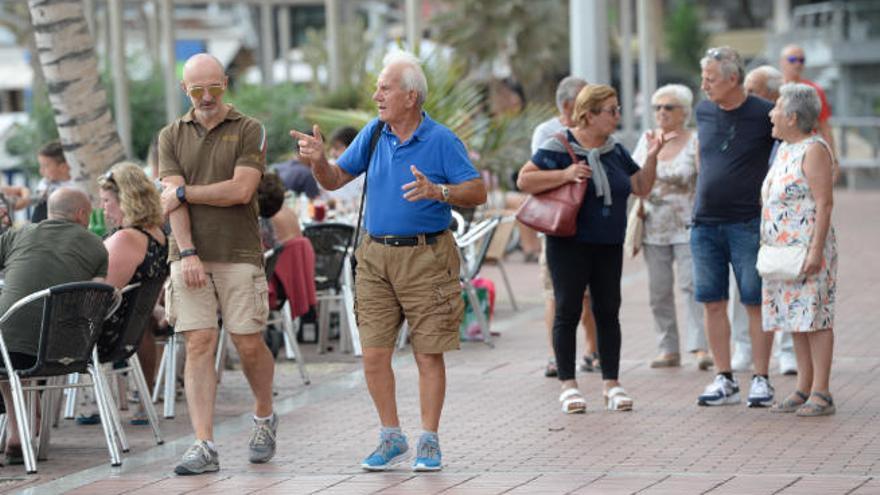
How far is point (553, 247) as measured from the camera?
953 cm

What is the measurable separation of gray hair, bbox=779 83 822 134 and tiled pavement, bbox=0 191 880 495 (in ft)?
4.71

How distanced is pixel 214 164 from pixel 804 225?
2903mm

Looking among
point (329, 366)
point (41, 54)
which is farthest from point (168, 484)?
point (41, 54)

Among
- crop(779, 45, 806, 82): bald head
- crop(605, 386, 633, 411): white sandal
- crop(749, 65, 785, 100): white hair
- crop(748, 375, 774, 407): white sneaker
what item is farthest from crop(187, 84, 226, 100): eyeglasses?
crop(779, 45, 806, 82): bald head

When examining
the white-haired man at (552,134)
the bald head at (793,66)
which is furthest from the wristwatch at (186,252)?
the bald head at (793,66)

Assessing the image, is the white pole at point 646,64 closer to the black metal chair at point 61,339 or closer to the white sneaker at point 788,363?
the white sneaker at point 788,363

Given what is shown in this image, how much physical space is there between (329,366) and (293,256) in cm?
116

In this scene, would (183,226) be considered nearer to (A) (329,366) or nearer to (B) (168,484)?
(B) (168,484)

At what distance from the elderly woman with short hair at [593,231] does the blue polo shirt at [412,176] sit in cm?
164

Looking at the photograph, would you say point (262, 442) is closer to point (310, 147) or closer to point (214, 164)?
point (214, 164)

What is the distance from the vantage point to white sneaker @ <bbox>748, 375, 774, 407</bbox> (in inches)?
372

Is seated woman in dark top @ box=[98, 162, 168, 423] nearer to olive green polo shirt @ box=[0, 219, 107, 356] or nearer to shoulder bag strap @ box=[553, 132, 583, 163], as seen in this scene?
olive green polo shirt @ box=[0, 219, 107, 356]

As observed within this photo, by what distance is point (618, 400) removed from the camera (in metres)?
9.47

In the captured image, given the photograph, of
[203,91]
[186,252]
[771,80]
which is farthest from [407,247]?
[771,80]
